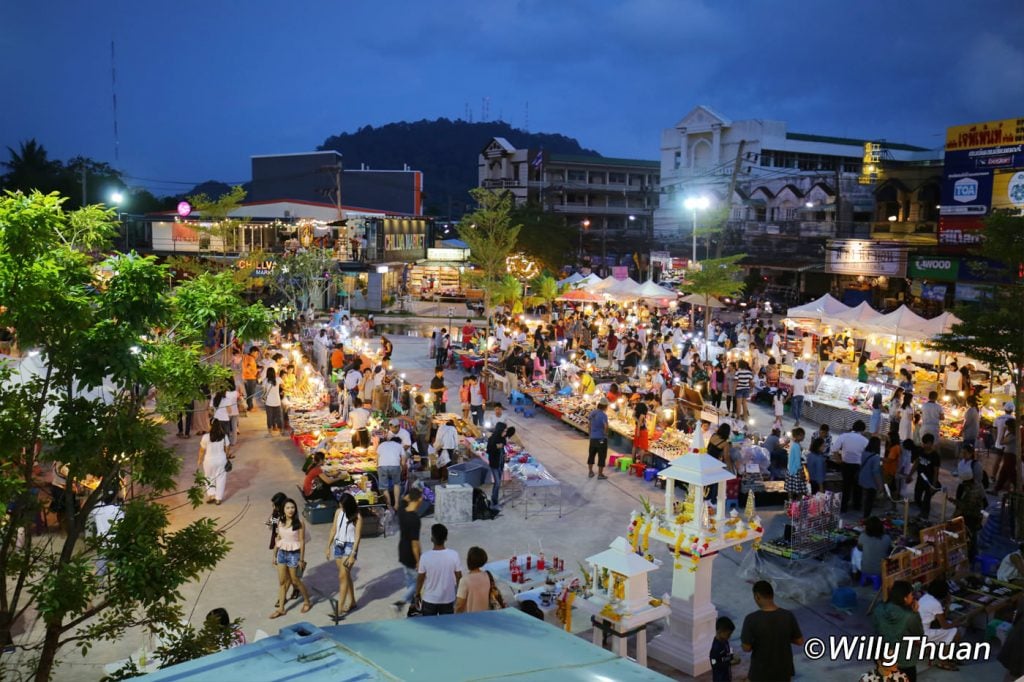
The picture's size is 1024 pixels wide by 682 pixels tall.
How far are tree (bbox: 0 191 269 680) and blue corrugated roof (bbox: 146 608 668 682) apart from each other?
1675mm

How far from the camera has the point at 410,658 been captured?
3.45m

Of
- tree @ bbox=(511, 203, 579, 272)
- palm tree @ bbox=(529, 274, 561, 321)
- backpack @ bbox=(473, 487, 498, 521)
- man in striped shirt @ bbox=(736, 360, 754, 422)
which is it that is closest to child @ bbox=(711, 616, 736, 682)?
backpack @ bbox=(473, 487, 498, 521)

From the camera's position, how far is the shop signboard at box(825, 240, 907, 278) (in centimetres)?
3566

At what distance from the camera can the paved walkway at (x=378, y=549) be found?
879cm

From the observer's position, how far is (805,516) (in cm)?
1066

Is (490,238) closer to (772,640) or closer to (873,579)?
(873,579)

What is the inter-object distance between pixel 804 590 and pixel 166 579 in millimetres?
7272

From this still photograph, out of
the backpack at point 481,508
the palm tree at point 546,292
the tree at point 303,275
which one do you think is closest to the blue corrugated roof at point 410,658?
the backpack at point 481,508

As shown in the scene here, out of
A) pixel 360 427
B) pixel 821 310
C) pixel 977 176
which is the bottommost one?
pixel 360 427

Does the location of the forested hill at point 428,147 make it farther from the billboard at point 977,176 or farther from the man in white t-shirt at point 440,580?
the man in white t-shirt at point 440,580

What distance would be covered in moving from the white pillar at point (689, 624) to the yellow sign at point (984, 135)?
25.7 meters

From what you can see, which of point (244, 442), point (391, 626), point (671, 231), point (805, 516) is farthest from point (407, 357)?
point (671, 231)

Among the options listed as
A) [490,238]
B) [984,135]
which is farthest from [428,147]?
[984,135]

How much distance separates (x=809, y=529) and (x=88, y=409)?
337 inches
